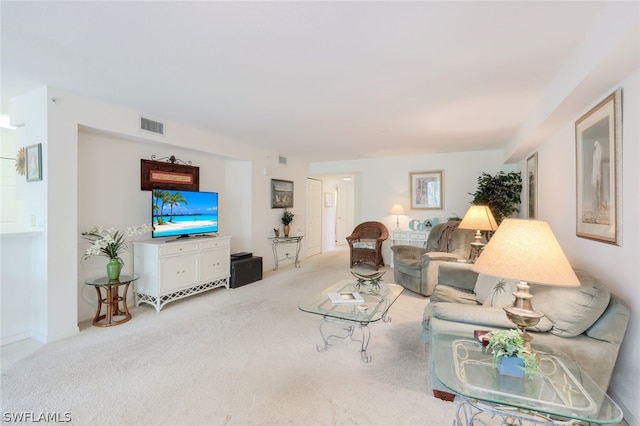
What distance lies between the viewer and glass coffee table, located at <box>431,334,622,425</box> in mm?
1185

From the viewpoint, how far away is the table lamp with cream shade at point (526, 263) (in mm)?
1354

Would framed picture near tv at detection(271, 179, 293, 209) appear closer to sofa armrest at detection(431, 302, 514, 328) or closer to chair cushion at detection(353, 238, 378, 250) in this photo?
chair cushion at detection(353, 238, 378, 250)

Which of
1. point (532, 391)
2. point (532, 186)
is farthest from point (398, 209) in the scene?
point (532, 391)

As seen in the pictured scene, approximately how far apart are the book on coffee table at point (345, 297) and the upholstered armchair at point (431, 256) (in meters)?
1.62

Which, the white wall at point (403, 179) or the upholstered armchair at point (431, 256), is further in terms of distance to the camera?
the white wall at point (403, 179)

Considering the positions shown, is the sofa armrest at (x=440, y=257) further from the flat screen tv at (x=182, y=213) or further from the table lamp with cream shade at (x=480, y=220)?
the flat screen tv at (x=182, y=213)

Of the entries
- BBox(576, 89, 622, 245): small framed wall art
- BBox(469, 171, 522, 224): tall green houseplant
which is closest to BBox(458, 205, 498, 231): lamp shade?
BBox(576, 89, 622, 245): small framed wall art

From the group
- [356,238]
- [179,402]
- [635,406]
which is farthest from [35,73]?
[356,238]

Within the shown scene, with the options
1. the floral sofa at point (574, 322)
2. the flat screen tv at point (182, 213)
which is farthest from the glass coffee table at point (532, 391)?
the flat screen tv at point (182, 213)

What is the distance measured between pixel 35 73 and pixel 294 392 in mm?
3183

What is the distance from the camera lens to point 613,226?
6.38ft

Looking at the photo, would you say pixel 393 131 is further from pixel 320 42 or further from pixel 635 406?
pixel 635 406

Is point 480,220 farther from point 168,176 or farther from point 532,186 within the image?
point 168,176

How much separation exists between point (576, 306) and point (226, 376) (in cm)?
229
